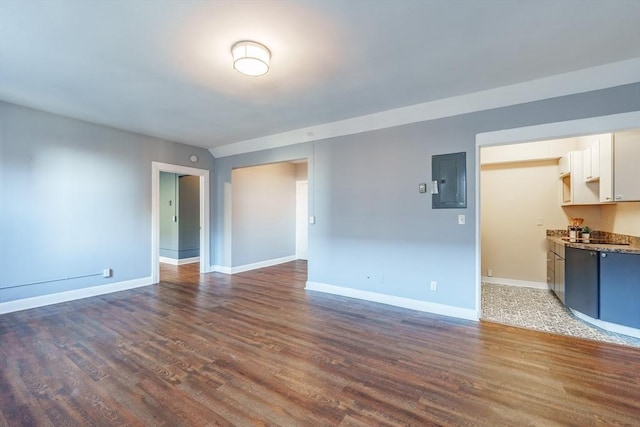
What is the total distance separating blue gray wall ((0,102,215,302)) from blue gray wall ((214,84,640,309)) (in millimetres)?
2757

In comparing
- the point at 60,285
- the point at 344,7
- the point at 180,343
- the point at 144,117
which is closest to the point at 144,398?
the point at 180,343

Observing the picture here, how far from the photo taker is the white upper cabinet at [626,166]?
306 cm

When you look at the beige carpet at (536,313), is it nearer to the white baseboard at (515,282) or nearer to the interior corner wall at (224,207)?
the white baseboard at (515,282)

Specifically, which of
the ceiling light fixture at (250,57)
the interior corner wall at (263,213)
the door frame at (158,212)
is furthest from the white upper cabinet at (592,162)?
the door frame at (158,212)

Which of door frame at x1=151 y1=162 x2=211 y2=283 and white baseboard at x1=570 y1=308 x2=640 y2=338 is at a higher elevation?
door frame at x1=151 y1=162 x2=211 y2=283

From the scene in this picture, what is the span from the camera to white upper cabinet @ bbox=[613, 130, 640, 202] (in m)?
3.06

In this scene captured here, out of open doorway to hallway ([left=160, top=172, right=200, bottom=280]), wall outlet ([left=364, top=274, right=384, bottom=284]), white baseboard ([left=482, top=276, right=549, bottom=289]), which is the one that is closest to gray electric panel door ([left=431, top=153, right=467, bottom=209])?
wall outlet ([left=364, top=274, right=384, bottom=284])

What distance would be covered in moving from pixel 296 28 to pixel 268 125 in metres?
2.51

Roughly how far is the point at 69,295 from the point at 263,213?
3.74m

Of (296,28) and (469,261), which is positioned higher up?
(296,28)

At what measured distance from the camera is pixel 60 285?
406 centimetres

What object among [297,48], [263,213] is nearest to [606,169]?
[297,48]

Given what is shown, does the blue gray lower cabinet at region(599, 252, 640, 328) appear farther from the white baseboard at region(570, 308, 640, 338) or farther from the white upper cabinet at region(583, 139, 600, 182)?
the white upper cabinet at region(583, 139, 600, 182)

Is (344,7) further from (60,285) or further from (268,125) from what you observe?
(60,285)
